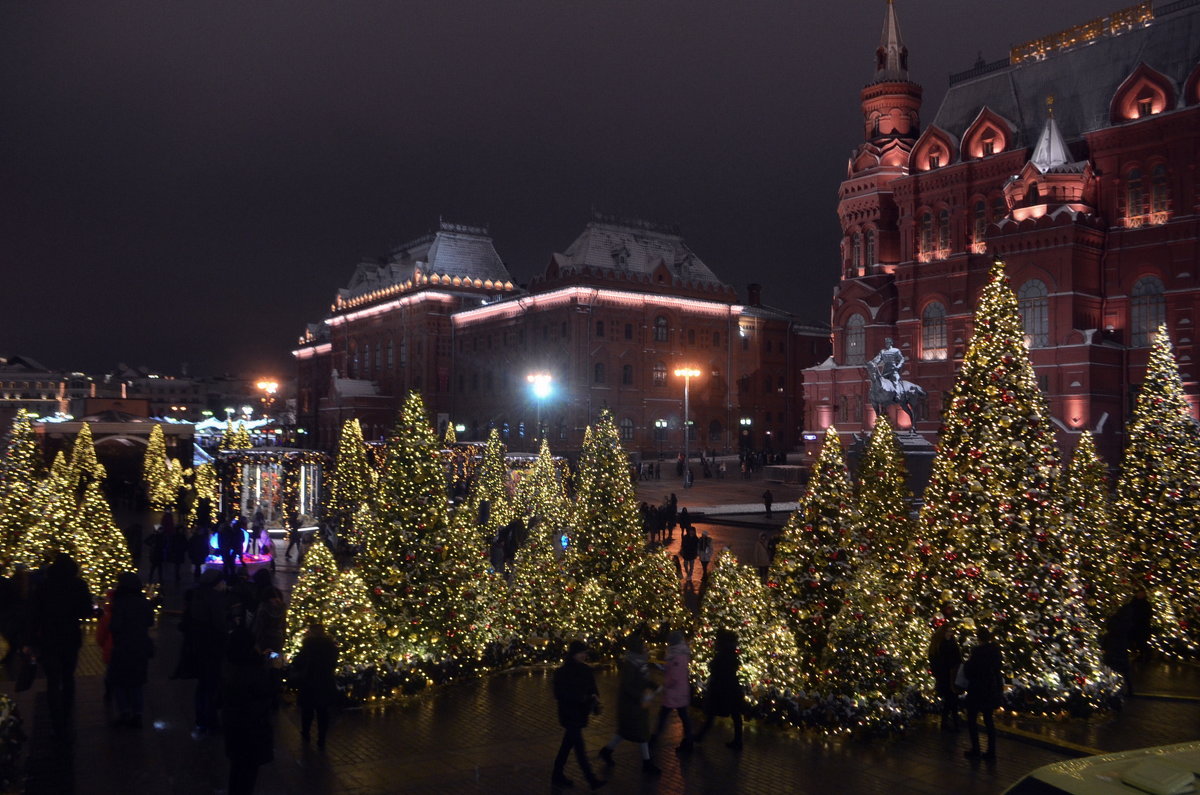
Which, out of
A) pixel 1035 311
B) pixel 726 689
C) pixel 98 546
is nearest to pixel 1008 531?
pixel 726 689

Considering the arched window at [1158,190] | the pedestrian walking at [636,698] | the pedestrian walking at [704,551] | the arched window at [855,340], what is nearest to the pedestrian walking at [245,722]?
the pedestrian walking at [636,698]

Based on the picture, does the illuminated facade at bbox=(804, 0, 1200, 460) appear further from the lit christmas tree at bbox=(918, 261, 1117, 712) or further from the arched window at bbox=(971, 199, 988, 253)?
the lit christmas tree at bbox=(918, 261, 1117, 712)

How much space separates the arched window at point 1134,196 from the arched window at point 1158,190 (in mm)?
378

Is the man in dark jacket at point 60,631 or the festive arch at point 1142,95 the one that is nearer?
the man in dark jacket at point 60,631

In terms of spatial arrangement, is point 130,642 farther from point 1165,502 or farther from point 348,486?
point 348,486

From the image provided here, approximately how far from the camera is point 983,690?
31.7 feet

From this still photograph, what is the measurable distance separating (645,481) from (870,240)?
19.9 meters

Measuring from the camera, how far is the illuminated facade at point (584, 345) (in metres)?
62.3

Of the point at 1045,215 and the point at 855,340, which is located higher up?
the point at 1045,215

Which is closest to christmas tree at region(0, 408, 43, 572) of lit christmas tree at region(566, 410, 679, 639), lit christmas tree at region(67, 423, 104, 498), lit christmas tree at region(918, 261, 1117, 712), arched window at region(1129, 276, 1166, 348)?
lit christmas tree at region(67, 423, 104, 498)

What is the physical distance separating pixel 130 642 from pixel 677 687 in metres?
6.02

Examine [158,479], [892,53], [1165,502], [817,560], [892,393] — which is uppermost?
[892,53]

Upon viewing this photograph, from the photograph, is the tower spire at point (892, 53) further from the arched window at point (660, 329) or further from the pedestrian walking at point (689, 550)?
the pedestrian walking at point (689, 550)

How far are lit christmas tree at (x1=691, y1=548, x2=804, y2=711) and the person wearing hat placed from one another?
9.20 feet
